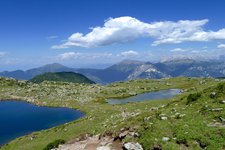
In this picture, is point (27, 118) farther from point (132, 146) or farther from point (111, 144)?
point (132, 146)

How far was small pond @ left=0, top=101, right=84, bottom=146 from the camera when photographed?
281 feet

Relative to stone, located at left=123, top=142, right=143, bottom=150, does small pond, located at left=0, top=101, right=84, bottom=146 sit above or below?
below

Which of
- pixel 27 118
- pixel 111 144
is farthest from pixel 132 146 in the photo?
pixel 27 118

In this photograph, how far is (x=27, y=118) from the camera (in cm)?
10388

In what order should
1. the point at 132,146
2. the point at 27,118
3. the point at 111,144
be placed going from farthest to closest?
the point at 27,118
the point at 111,144
the point at 132,146

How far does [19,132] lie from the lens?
84.2 meters

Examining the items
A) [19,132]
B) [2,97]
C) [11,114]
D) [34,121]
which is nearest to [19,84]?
[2,97]

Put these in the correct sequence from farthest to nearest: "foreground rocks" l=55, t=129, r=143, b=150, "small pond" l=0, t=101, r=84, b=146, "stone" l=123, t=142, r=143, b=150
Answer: "small pond" l=0, t=101, r=84, b=146
"foreground rocks" l=55, t=129, r=143, b=150
"stone" l=123, t=142, r=143, b=150

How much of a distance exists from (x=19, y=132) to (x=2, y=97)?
74.5 m

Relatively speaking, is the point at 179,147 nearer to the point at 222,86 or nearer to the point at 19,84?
the point at 222,86

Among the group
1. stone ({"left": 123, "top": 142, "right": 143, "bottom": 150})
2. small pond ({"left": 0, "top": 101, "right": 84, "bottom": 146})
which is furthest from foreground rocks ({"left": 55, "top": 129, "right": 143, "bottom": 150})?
small pond ({"left": 0, "top": 101, "right": 84, "bottom": 146})

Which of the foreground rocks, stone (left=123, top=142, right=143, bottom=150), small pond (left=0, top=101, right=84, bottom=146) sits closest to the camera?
stone (left=123, top=142, right=143, bottom=150)

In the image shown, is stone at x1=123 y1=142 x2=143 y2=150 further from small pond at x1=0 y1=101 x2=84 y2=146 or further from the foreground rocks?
small pond at x1=0 y1=101 x2=84 y2=146

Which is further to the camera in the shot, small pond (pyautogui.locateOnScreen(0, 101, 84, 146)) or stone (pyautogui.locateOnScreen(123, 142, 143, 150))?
small pond (pyautogui.locateOnScreen(0, 101, 84, 146))
